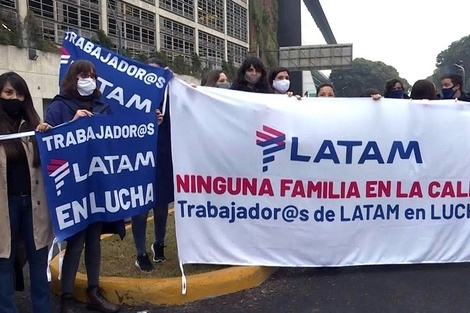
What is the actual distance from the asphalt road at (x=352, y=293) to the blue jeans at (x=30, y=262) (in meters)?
0.54

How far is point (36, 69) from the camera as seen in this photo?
69.8ft

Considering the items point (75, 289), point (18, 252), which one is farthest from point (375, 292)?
point (18, 252)

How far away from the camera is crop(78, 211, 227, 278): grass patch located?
4156 mm

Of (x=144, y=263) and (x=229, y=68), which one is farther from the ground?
(x=229, y=68)

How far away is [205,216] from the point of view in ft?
13.6

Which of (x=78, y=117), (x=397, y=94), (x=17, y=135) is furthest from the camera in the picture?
(x=397, y=94)

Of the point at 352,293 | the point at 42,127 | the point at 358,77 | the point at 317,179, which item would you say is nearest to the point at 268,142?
the point at 317,179

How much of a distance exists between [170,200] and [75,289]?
1.03 meters

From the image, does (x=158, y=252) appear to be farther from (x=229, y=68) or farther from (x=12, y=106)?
(x=229, y=68)

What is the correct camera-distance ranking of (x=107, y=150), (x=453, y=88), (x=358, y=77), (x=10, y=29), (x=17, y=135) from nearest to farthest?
(x=17, y=135)
(x=107, y=150)
(x=453, y=88)
(x=10, y=29)
(x=358, y=77)

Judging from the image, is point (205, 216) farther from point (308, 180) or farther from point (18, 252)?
point (18, 252)

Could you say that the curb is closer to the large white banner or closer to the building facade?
the large white banner

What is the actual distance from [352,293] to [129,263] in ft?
6.26

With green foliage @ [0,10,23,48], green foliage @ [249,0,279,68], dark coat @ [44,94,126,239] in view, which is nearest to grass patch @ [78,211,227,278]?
dark coat @ [44,94,126,239]
